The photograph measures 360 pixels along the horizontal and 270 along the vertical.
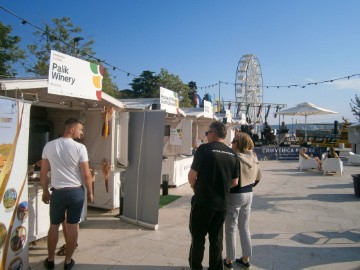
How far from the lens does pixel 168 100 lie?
725 centimetres

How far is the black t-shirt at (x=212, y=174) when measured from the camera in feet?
10.6

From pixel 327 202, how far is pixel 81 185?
6.29m

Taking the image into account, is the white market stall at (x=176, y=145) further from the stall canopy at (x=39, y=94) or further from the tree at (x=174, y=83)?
the tree at (x=174, y=83)

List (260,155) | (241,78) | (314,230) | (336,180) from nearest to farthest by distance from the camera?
(314,230) → (336,180) → (260,155) → (241,78)

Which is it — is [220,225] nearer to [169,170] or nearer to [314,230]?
[314,230]

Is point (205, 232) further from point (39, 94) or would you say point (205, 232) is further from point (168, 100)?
point (168, 100)

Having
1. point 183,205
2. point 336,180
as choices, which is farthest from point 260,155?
point 183,205

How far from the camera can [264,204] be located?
7324 mm

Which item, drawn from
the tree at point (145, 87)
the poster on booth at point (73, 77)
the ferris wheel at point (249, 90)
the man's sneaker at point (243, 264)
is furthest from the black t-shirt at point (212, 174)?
the tree at point (145, 87)

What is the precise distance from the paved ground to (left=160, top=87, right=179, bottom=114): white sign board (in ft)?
7.17

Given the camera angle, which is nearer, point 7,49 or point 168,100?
point 168,100

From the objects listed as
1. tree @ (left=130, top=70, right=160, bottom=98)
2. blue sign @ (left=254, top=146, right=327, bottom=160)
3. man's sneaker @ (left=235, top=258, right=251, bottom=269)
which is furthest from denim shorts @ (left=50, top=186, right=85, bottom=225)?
tree @ (left=130, top=70, right=160, bottom=98)

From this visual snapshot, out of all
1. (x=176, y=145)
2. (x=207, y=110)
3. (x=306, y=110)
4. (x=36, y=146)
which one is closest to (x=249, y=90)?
(x=306, y=110)

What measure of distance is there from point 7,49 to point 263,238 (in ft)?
60.4
